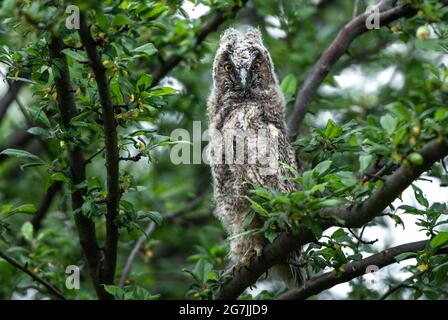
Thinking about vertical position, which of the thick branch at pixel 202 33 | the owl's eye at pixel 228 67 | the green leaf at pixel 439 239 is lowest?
the green leaf at pixel 439 239

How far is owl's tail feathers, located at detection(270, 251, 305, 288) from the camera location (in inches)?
176

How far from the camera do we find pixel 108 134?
338 centimetres

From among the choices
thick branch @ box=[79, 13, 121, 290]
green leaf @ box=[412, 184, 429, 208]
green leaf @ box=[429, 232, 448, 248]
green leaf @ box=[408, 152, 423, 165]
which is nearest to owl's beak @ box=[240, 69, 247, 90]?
thick branch @ box=[79, 13, 121, 290]

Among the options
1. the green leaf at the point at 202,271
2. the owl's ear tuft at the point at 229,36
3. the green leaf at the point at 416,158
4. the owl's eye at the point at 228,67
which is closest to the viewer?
the green leaf at the point at 416,158

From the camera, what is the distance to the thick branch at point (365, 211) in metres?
2.75

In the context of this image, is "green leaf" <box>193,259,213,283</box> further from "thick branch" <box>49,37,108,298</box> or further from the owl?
"thick branch" <box>49,37,108,298</box>

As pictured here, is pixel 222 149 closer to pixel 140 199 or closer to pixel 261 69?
pixel 261 69

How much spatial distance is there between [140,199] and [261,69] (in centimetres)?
202

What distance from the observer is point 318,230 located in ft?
10.2

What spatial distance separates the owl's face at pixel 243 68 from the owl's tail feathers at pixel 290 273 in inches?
46.2

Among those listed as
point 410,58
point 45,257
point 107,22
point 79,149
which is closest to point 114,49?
point 107,22

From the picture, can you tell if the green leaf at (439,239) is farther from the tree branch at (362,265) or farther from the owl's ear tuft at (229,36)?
the owl's ear tuft at (229,36)

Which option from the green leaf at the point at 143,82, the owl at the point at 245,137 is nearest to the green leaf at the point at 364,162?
the owl at the point at 245,137

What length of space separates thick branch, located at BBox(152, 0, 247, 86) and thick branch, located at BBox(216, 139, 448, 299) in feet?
4.79
